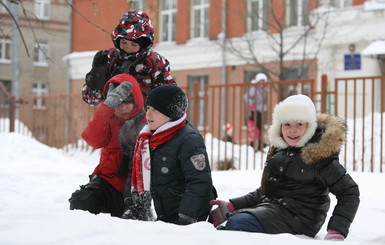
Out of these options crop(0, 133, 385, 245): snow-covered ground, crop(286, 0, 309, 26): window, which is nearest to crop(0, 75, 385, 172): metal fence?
crop(0, 133, 385, 245): snow-covered ground

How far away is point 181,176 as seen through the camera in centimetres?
404

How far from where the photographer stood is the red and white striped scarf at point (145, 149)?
400 cm

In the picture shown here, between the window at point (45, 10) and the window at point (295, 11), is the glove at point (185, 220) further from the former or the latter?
the window at point (45, 10)

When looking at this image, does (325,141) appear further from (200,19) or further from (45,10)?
(45,10)

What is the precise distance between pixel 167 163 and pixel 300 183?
0.84 meters

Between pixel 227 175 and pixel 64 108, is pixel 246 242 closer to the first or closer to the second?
pixel 227 175

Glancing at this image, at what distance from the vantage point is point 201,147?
13.2 feet

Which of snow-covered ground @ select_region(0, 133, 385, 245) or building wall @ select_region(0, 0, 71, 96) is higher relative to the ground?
building wall @ select_region(0, 0, 71, 96)

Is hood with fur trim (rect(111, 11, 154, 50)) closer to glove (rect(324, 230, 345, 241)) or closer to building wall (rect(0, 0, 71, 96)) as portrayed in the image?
glove (rect(324, 230, 345, 241))

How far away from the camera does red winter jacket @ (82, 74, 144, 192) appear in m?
4.20

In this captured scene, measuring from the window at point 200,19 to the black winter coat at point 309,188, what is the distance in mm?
18527

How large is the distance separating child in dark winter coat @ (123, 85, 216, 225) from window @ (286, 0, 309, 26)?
14495 millimetres

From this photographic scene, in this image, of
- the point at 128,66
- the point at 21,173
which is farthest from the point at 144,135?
the point at 21,173

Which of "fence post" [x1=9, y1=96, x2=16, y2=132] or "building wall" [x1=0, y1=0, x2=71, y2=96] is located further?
"building wall" [x1=0, y1=0, x2=71, y2=96]
